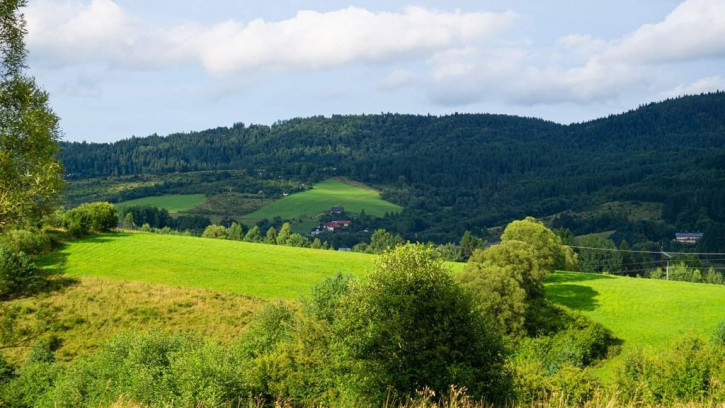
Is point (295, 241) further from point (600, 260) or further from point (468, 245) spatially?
point (600, 260)

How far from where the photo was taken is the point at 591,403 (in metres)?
12.8

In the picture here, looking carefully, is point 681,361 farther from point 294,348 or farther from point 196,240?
point 196,240

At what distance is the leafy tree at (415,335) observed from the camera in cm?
3691

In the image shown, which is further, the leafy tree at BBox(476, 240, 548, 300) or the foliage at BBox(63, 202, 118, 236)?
the foliage at BBox(63, 202, 118, 236)

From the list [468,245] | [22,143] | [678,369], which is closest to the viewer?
[22,143]

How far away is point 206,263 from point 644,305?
203 feet

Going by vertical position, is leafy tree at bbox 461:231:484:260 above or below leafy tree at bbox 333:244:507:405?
below

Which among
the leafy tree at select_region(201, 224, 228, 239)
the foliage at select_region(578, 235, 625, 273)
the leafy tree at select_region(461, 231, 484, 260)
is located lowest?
the foliage at select_region(578, 235, 625, 273)

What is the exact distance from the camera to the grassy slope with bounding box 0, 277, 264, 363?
219 ft

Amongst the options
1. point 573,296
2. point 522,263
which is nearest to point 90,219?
point 522,263

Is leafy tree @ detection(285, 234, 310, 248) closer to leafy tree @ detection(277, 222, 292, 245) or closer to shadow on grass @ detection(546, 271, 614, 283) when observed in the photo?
leafy tree @ detection(277, 222, 292, 245)

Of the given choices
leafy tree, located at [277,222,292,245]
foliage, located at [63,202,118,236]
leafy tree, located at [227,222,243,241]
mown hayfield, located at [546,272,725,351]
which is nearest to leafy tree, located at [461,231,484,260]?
leafy tree, located at [277,222,292,245]

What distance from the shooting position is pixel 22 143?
2156 centimetres

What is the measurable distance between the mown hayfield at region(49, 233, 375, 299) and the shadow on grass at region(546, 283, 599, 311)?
25.6 metres
